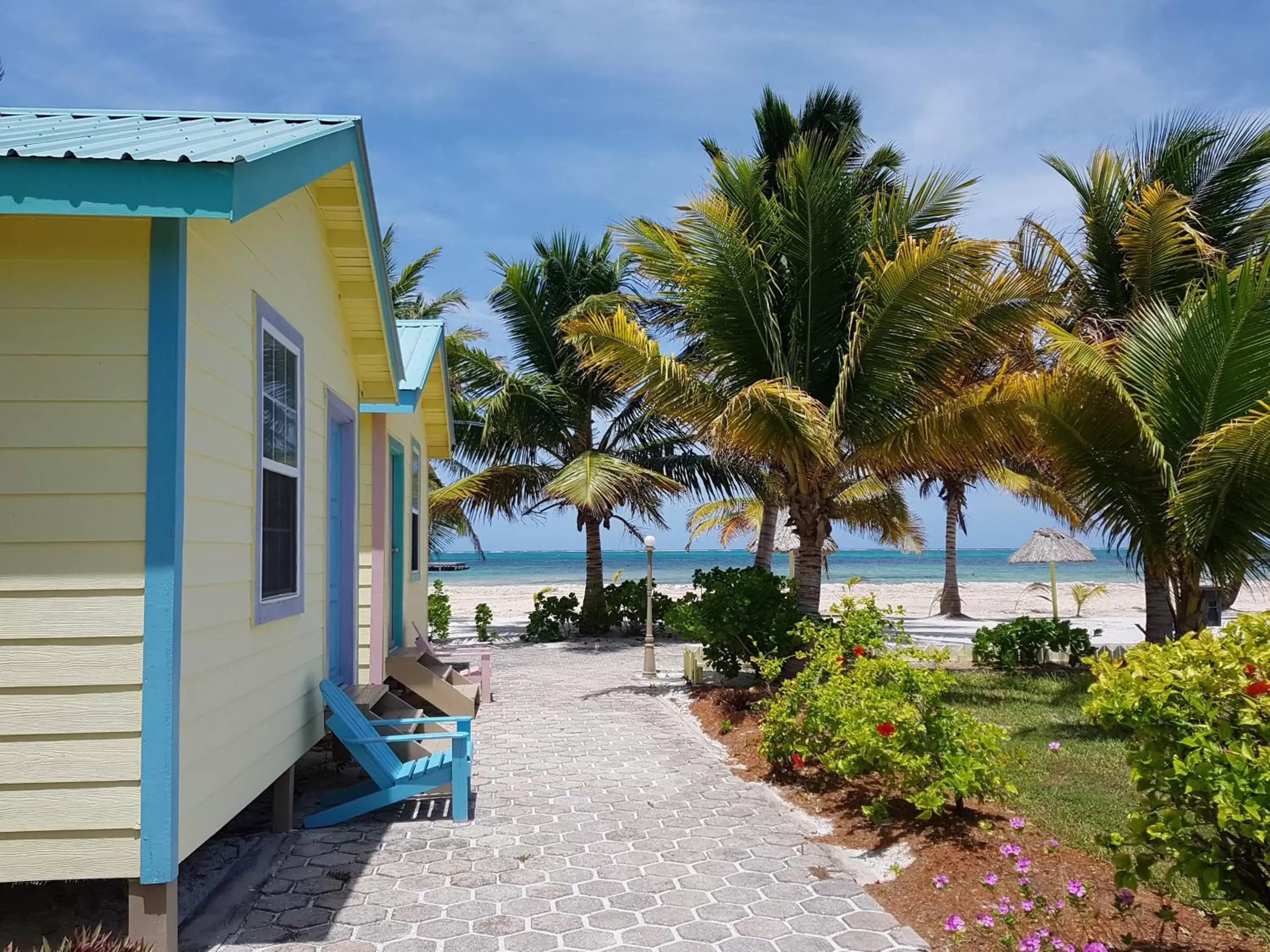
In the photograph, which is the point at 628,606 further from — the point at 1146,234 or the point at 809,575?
the point at 1146,234

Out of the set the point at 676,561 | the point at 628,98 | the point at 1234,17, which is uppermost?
the point at 1234,17

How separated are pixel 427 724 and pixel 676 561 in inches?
3653

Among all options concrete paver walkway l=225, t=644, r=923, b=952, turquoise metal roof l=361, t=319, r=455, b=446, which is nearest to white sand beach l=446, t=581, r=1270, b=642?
concrete paver walkway l=225, t=644, r=923, b=952

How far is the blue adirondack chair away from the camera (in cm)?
609

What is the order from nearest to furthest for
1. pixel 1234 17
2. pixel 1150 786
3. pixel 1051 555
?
pixel 1150 786
pixel 1234 17
pixel 1051 555

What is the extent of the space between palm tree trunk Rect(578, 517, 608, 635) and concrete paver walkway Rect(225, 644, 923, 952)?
39.1ft

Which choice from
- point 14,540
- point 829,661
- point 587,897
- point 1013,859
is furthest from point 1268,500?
point 14,540

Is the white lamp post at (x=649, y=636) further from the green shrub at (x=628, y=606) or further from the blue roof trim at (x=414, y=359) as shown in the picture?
the green shrub at (x=628, y=606)

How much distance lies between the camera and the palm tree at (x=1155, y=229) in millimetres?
10617

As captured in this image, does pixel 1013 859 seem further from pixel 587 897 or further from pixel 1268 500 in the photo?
pixel 1268 500

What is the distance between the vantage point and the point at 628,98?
9.92 meters

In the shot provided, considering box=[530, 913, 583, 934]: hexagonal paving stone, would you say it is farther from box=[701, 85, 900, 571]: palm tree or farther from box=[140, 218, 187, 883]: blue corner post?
box=[701, 85, 900, 571]: palm tree

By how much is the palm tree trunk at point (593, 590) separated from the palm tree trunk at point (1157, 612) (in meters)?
11.8

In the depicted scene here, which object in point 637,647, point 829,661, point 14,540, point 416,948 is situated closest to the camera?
point 14,540
